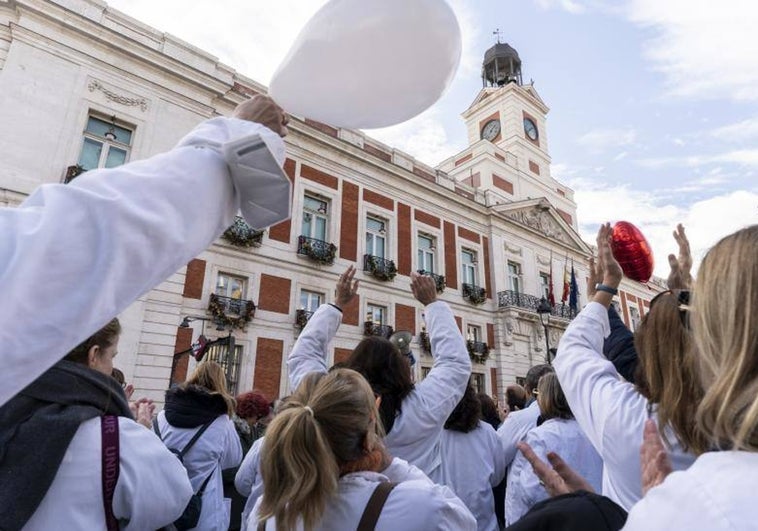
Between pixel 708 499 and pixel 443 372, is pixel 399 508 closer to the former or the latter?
pixel 708 499

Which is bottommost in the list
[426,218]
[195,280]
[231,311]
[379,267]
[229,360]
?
[229,360]

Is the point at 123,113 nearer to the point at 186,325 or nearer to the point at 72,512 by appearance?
the point at 186,325

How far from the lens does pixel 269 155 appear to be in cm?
83

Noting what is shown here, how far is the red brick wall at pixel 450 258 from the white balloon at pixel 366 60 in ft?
56.3

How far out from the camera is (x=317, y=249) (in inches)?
584

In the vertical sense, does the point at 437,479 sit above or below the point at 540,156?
below

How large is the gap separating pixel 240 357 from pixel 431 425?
1103 centimetres

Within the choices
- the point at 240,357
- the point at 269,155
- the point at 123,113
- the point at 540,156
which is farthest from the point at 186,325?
the point at 540,156

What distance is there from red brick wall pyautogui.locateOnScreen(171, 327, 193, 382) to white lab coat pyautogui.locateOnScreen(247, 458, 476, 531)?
36.0 feet

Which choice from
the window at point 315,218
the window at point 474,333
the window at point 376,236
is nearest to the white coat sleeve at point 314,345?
the window at point 315,218

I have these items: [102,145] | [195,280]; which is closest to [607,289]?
[195,280]

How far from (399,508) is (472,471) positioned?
1.84 meters

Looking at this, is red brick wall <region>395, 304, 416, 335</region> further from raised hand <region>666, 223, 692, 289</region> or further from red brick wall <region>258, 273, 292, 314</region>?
raised hand <region>666, 223, 692, 289</region>

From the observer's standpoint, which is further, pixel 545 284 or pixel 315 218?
pixel 545 284
